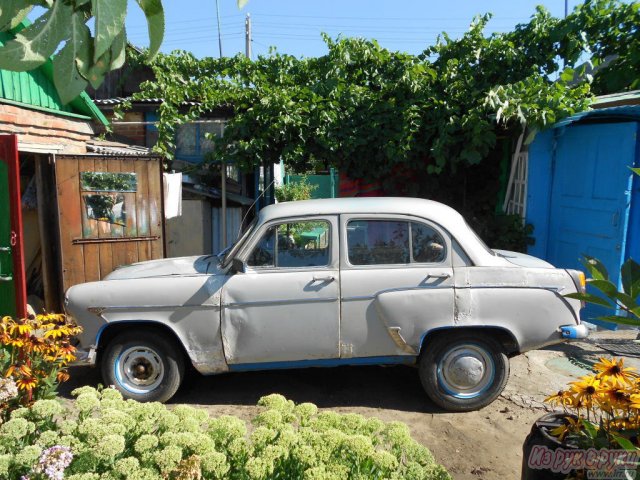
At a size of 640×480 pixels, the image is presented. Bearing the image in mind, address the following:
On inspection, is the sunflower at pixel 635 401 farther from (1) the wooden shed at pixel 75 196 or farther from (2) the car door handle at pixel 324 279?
(1) the wooden shed at pixel 75 196

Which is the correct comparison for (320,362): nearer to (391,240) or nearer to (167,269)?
(391,240)

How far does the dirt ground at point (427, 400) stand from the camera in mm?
3601

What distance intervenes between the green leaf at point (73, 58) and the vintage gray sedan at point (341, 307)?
2.98m

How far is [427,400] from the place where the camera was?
14.5 ft

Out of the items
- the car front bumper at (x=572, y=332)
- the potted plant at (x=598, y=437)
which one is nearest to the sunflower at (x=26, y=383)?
the potted plant at (x=598, y=437)

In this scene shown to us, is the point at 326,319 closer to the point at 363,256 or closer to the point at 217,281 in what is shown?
the point at 363,256

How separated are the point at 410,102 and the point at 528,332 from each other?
4.84 meters

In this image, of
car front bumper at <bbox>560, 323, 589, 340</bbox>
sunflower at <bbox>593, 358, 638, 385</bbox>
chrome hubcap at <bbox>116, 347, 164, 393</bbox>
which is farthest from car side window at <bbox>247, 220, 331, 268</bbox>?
sunflower at <bbox>593, 358, 638, 385</bbox>

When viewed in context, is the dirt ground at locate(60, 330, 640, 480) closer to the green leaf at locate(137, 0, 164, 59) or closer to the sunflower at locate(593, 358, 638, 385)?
the sunflower at locate(593, 358, 638, 385)

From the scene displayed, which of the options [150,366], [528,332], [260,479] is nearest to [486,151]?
[528,332]

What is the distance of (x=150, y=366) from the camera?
13.9 ft

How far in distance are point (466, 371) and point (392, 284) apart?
95cm

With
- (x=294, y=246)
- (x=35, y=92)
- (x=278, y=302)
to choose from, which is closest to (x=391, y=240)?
(x=294, y=246)

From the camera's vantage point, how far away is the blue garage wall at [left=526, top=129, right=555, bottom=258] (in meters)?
6.95
